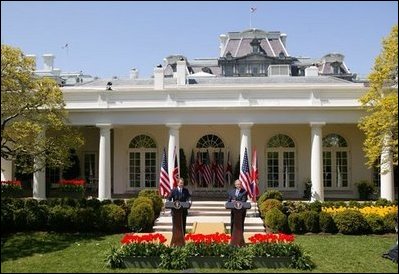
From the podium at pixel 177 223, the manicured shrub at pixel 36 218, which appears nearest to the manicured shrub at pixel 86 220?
the manicured shrub at pixel 36 218

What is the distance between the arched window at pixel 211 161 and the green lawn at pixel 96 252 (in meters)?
10.7

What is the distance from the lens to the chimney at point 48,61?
157ft

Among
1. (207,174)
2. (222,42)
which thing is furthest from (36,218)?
(222,42)

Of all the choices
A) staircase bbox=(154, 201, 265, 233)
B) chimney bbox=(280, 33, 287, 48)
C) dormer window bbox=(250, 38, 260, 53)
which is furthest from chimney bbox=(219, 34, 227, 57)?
staircase bbox=(154, 201, 265, 233)

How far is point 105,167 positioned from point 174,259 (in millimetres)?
12830

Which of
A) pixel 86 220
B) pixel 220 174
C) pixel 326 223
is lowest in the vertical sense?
pixel 326 223

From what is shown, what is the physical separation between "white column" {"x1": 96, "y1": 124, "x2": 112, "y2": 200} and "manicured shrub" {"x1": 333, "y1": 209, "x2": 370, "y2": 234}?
11.5 m

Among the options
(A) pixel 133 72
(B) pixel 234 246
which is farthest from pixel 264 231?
(A) pixel 133 72

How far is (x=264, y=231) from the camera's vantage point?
18391mm

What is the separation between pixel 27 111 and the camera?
751 inches

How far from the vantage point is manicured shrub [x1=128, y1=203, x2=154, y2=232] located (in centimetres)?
1788

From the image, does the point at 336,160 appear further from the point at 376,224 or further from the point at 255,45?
the point at 255,45

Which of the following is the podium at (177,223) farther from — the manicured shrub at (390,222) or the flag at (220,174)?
the flag at (220,174)

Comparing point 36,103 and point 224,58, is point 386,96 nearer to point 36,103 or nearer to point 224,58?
point 36,103
